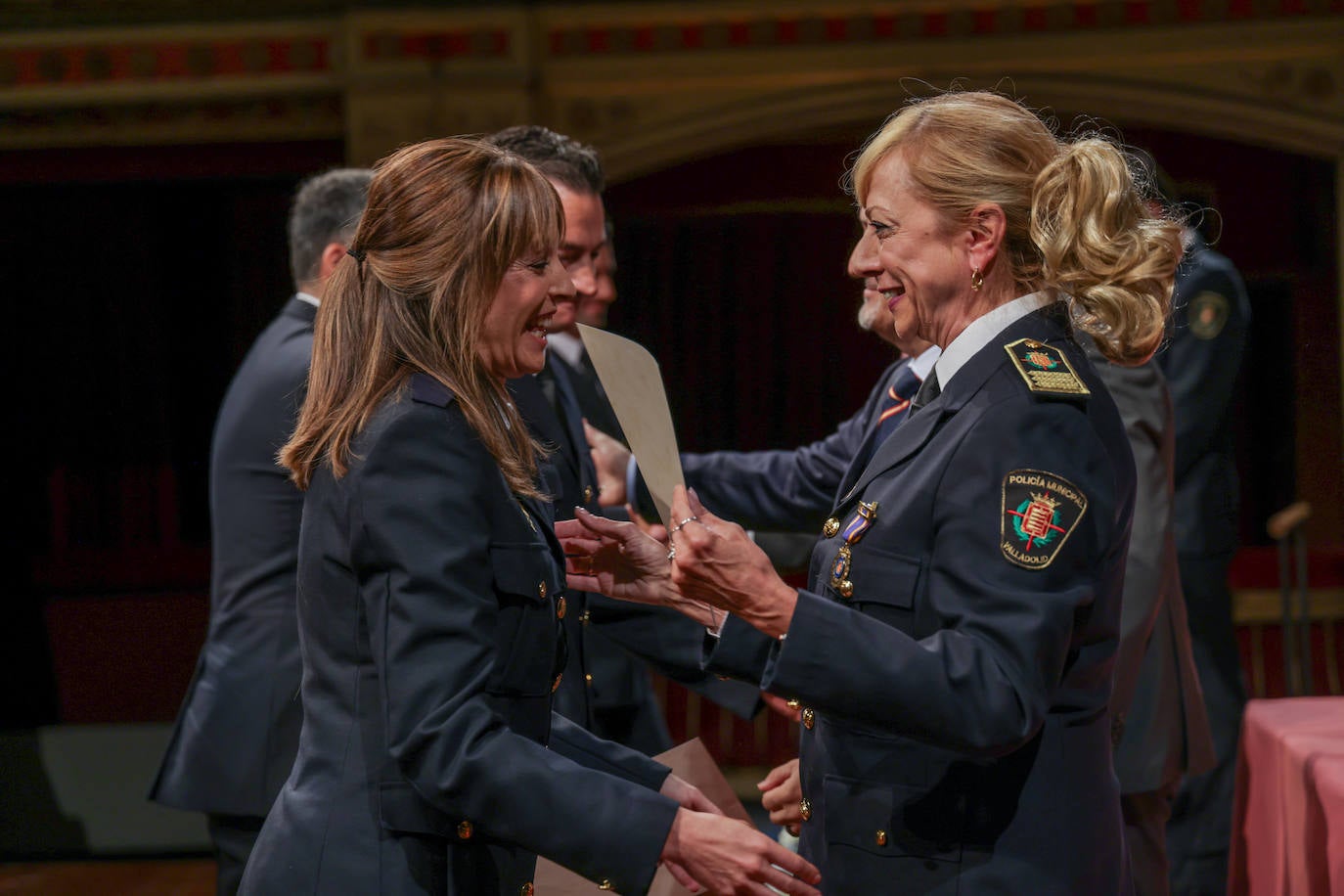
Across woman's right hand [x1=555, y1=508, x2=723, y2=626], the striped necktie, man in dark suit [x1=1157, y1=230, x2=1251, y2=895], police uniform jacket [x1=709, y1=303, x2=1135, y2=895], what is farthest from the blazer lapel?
man in dark suit [x1=1157, y1=230, x2=1251, y2=895]

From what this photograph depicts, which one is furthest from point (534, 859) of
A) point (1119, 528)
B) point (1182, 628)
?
point (1182, 628)

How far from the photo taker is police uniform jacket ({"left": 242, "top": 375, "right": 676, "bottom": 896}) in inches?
52.0

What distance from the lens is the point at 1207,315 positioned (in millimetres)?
3355

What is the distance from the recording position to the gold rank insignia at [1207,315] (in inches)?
131

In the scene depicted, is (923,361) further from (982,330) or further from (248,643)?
(248,643)

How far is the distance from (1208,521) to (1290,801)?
4.24 feet

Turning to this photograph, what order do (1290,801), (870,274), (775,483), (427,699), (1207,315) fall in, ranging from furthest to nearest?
(1207,315)
(775,483)
(1290,801)
(870,274)
(427,699)

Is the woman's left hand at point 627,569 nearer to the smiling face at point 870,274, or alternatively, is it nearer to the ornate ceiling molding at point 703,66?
the smiling face at point 870,274

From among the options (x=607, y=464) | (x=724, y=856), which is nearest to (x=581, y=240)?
(x=607, y=464)

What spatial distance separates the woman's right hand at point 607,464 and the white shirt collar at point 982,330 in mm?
1041

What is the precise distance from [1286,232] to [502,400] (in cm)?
614

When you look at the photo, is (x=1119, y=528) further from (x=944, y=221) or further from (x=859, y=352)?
(x=859, y=352)

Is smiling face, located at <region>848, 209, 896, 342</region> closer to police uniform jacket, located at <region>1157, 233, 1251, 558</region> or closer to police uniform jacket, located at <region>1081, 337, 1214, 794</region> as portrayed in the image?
police uniform jacket, located at <region>1081, 337, 1214, 794</region>

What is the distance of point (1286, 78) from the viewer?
571 centimetres
